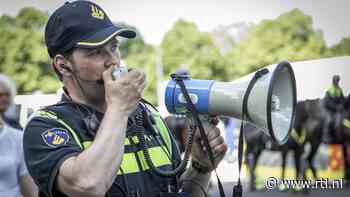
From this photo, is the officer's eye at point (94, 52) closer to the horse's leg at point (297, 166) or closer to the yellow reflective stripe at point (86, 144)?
the yellow reflective stripe at point (86, 144)

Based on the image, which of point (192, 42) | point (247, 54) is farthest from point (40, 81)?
point (247, 54)

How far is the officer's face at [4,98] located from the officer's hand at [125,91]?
7.71ft

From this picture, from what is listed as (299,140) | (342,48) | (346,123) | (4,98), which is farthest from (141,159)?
(299,140)

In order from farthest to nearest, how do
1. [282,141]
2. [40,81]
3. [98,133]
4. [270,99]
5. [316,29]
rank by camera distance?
[40,81], [316,29], [282,141], [270,99], [98,133]

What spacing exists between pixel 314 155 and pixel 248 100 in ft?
14.4

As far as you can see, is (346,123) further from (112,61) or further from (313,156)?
(112,61)

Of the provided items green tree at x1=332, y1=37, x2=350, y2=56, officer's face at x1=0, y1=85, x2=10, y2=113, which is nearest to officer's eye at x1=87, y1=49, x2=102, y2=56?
officer's face at x1=0, y1=85, x2=10, y2=113

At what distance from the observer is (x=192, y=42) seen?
607 centimetres

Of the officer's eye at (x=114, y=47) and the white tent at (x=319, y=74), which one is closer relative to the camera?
the officer's eye at (x=114, y=47)

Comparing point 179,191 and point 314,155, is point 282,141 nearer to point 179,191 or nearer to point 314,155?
point 179,191

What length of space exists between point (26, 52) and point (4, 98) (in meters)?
2.53

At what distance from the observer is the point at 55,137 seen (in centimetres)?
146

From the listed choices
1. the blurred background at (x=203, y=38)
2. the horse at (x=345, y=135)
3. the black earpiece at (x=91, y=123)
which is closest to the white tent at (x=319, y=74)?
the blurred background at (x=203, y=38)

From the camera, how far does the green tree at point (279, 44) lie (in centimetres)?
539
